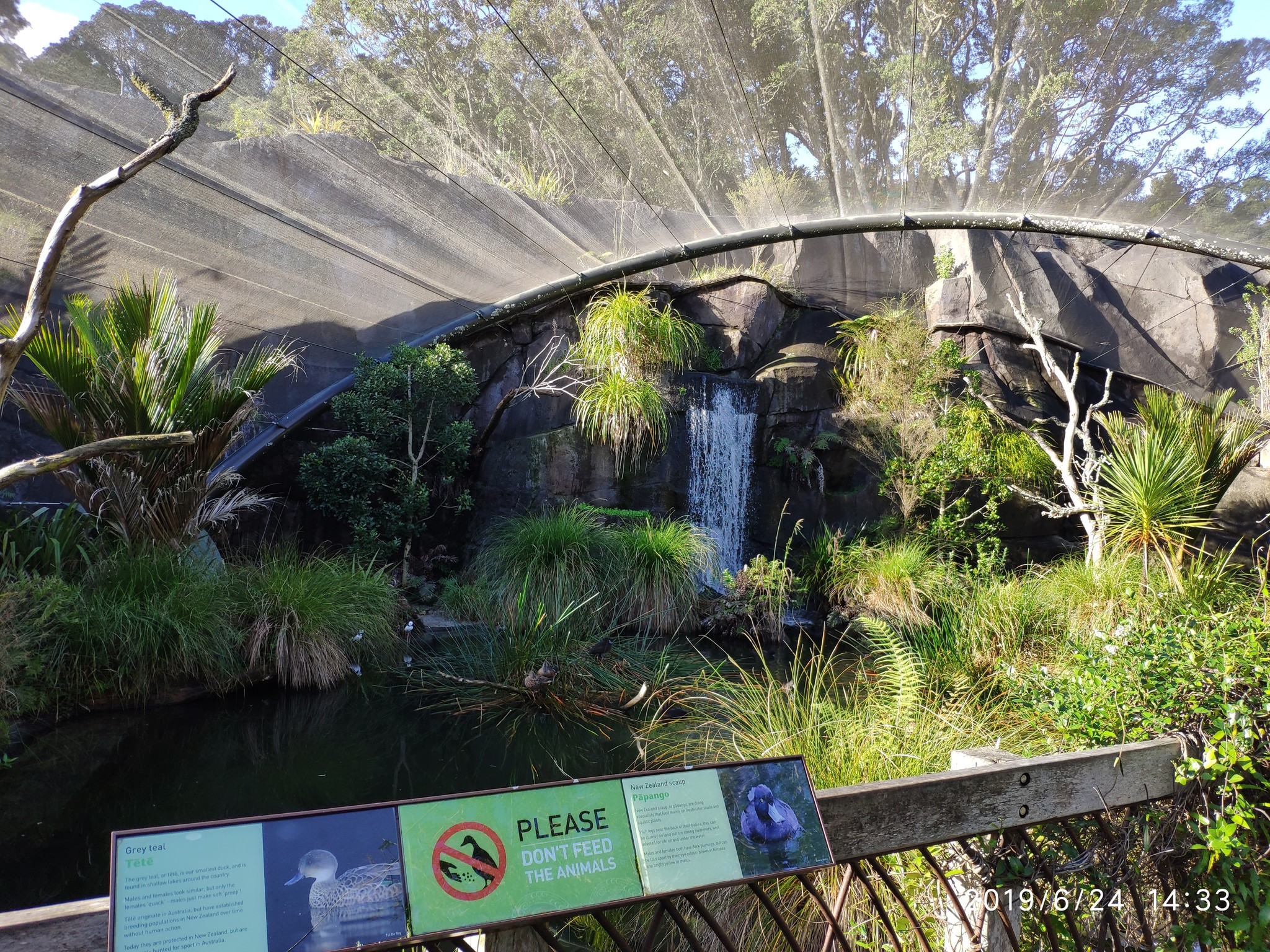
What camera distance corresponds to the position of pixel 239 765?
3.97 meters

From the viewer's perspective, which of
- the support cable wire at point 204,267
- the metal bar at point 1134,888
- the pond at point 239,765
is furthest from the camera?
the support cable wire at point 204,267

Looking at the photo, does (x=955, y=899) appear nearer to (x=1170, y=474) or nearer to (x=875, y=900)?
(x=875, y=900)

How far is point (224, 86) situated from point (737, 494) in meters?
6.49

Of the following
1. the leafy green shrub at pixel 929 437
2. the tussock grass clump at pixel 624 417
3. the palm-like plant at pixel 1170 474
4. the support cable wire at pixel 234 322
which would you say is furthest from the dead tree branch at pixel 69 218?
the leafy green shrub at pixel 929 437

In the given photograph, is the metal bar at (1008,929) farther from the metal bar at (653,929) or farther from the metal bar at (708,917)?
the metal bar at (653,929)

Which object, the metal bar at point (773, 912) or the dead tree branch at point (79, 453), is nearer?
the metal bar at point (773, 912)

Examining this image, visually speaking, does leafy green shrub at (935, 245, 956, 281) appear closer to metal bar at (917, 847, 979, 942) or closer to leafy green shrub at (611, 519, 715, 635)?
leafy green shrub at (611, 519, 715, 635)

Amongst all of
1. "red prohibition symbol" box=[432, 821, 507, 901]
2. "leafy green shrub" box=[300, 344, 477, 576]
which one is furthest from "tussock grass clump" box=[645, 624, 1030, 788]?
"leafy green shrub" box=[300, 344, 477, 576]

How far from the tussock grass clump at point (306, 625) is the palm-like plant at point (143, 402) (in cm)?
66

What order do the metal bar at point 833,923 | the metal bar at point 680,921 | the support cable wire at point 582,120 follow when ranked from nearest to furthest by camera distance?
the metal bar at point 680,921 → the metal bar at point 833,923 → the support cable wire at point 582,120

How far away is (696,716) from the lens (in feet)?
13.4

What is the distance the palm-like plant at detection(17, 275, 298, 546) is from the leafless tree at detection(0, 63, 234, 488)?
6.90 ft

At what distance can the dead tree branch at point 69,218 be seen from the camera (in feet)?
9.41

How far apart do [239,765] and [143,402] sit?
238cm
